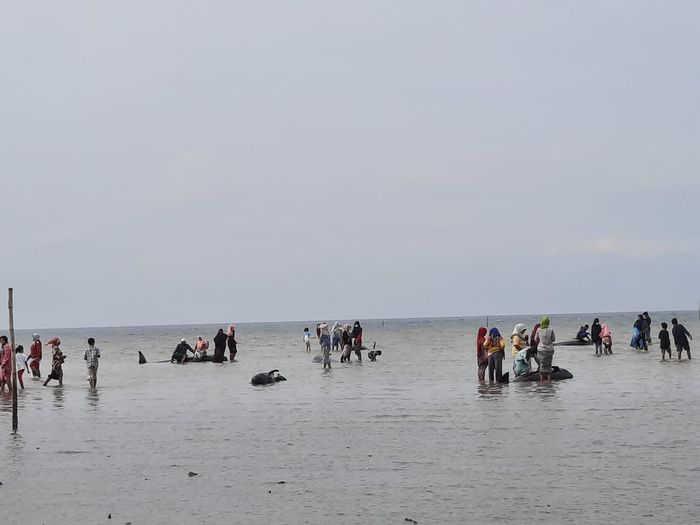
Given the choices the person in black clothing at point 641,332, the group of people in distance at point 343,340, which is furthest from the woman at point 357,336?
the person in black clothing at point 641,332

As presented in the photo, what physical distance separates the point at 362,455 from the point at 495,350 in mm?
12900

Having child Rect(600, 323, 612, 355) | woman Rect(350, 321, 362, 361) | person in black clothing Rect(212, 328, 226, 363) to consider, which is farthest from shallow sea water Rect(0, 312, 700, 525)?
person in black clothing Rect(212, 328, 226, 363)

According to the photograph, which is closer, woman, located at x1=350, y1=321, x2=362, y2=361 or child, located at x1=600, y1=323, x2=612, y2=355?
woman, located at x1=350, y1=321, x2=362, y2=361

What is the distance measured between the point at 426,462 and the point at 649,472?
3.34 metres

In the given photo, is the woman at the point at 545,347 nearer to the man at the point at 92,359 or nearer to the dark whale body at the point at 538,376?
the dark whale body at the point at 538,376

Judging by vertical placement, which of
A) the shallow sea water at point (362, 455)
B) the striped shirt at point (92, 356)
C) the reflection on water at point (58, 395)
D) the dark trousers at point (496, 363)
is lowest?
the shallow sea water at point (362, 455)

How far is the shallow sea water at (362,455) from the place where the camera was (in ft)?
36.0

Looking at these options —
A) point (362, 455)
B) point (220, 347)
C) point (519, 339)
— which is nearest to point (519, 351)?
point (519, 339)

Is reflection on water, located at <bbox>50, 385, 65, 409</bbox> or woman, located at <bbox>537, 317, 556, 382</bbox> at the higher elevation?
woman, located at <bbox>537, 317, 556, 382</bbox>

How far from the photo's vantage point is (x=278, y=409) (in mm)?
22328

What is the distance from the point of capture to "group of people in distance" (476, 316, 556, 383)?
26.4 meters

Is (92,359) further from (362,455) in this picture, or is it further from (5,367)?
(362,455)

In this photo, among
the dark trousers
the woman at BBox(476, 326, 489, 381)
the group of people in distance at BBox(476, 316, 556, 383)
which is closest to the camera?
the group of people in distance at BBox(476, 316, 556, 383)

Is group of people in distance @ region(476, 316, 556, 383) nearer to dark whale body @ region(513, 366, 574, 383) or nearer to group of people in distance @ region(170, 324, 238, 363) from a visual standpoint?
dark whale body @ region(513, 366, 574, 383)
